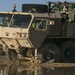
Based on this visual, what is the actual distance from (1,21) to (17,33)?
3.55ft

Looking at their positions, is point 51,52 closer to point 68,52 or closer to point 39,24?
point 68,52

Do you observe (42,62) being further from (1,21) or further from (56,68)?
(1,21)

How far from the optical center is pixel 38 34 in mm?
15023

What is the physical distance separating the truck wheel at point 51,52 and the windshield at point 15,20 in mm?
1367

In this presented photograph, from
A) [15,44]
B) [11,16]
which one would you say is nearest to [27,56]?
[15,44]

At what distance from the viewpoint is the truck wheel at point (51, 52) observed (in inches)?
615

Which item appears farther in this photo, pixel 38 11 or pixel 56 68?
pixel 38 11

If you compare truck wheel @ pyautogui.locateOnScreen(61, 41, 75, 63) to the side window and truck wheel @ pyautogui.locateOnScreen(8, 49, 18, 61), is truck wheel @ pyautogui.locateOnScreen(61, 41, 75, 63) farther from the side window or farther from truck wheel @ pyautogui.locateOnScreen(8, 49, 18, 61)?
truck wheel @ pyautogui.locateOnScreen(8, 49, 18, 61)

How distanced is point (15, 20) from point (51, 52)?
2006mm

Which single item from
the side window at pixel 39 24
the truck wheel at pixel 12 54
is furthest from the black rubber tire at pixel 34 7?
the truck wheel at pixel 12 54

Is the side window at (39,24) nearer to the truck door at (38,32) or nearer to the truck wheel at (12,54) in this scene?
the truck door at (38,32)

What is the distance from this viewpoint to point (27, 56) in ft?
51.8

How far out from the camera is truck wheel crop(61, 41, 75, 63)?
16297mm

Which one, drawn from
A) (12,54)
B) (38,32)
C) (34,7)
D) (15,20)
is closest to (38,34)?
(38,32)
